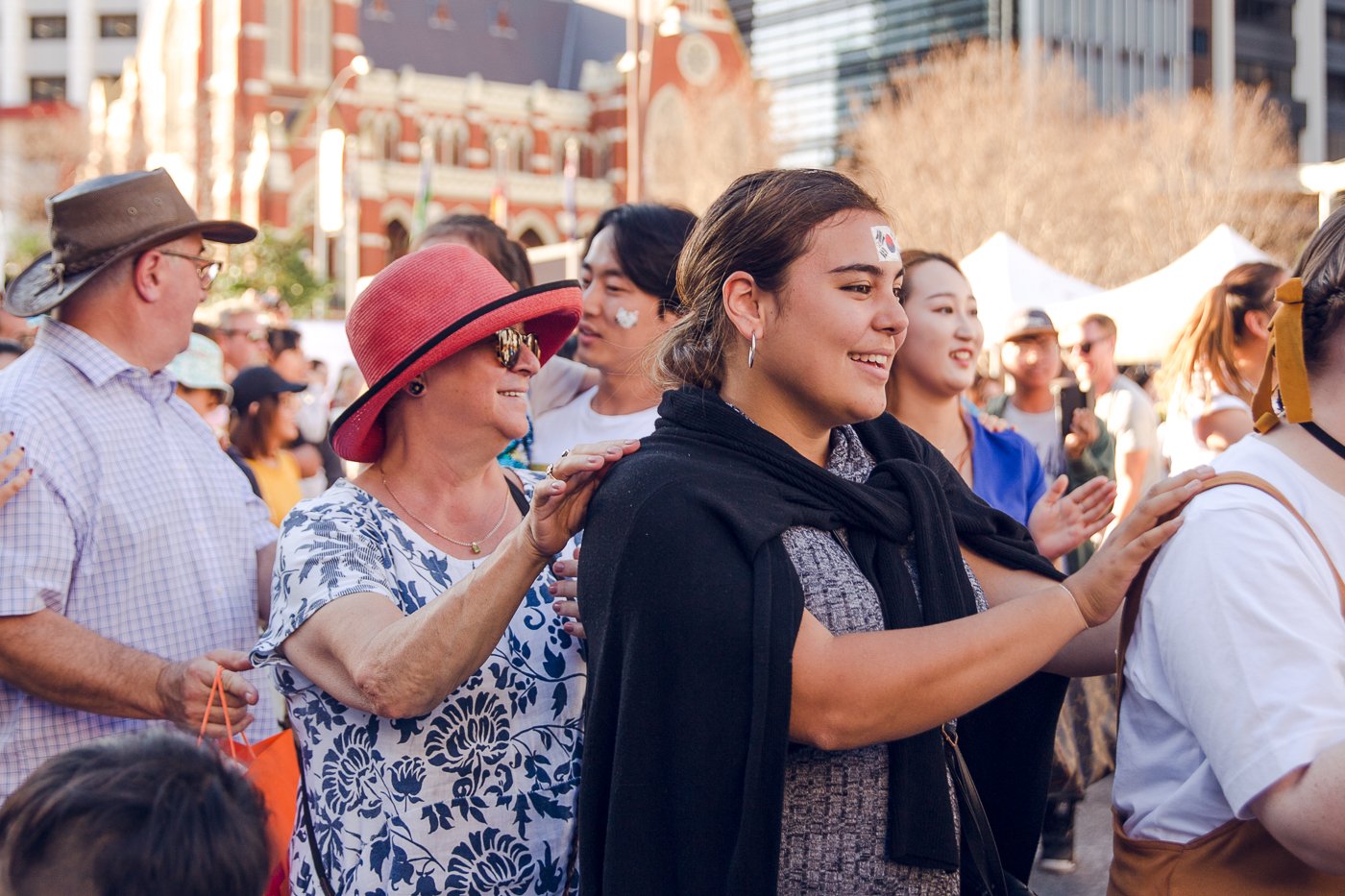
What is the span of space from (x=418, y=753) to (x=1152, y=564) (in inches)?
53.0

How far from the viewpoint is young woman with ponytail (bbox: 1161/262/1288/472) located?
5.16m

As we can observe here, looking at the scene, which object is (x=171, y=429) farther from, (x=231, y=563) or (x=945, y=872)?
(x=945, y=872)

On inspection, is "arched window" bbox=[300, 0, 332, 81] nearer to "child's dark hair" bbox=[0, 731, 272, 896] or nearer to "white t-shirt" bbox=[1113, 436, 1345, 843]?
"white t-shirt" bbox=[1113, 436, 1345, 843]

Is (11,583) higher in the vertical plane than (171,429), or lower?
lower

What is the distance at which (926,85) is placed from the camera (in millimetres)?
35875

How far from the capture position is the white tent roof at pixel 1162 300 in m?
13.4

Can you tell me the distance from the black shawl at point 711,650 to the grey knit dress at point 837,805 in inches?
1.3

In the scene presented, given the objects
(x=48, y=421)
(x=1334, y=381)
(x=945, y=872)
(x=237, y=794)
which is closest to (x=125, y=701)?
(x=48, y=421)

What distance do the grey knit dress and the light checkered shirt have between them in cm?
173

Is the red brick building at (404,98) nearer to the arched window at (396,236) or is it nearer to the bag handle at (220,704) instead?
the arched window at (396,236)

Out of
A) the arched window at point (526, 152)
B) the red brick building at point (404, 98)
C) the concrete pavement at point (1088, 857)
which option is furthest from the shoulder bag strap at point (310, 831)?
the arched window at point (526, 152)

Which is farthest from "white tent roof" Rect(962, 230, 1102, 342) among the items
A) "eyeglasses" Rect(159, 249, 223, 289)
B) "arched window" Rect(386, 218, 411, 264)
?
"arched window" Rect(386, 218, 411, 264)

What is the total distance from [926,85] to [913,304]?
109ft

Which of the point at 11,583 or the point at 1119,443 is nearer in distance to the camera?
the point at 11,583
